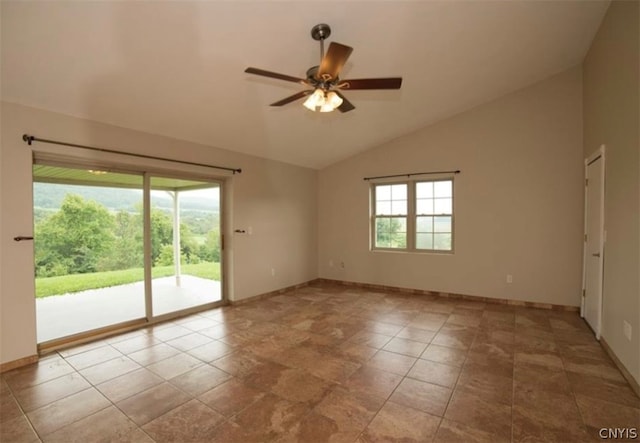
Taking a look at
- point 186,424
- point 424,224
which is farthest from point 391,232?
point 186,424

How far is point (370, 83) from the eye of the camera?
2314 millimetres

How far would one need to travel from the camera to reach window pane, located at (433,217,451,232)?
5.25m

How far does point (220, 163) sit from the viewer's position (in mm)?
4625

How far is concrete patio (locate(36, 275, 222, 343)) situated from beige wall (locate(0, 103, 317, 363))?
43 centimetres

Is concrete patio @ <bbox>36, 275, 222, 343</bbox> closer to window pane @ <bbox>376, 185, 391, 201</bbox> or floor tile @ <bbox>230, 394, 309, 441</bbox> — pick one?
floor tile @ <bbox>230, 394, 309, 441</bbox>

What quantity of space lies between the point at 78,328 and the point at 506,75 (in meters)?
6.35

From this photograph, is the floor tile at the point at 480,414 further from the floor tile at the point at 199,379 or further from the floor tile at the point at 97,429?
the floor tile at the point at 97,429

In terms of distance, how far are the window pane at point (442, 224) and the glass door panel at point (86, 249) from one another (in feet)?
15.4

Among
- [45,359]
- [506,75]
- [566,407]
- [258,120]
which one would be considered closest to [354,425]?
[566,407]

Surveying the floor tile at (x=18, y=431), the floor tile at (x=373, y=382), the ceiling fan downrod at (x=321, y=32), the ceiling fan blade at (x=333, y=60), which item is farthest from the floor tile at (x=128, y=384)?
the ceiling fan downrod at (x=321, y=32)

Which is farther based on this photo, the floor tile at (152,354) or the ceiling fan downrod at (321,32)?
the floor tile at (152,354)

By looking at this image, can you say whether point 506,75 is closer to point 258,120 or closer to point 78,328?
point 258,120

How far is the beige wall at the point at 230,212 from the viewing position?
2.75 m

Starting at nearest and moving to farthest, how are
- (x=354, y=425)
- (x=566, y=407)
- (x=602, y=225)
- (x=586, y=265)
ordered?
(x=354, y=425), (x=566, y=407), (x=602, y=225), (x=586, y=265)
